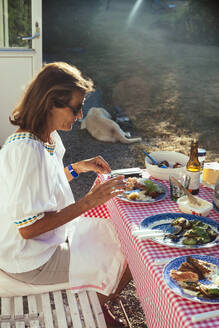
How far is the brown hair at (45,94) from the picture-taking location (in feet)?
6.19

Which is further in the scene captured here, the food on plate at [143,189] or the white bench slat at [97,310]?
the food on plate at [143,189]

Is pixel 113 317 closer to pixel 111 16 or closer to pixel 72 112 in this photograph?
pixel 72 112

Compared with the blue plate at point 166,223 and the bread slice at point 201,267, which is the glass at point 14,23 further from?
→ the bread slice at point 201,267

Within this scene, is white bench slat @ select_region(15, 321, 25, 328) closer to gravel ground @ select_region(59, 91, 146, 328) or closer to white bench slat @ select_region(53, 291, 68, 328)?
white bench slat @ select_region(53, 291, 68, 328)

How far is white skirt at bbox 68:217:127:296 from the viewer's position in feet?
6.58

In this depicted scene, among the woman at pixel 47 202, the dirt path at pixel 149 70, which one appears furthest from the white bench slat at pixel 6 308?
the dirt path at pixel 149 70

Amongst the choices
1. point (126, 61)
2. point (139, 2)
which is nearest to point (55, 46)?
point (126, 61)

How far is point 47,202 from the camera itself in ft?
6.01

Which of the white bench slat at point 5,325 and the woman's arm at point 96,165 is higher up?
the woman's arm at point 96,165

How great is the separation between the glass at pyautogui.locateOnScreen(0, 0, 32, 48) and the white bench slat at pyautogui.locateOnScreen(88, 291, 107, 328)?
13.4 feet

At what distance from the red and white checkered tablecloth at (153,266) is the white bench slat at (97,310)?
0.69 ft

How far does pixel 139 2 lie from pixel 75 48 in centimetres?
476

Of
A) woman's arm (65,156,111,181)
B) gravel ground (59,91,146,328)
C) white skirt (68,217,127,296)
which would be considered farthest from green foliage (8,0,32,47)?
white skirt (68,217,127,296)

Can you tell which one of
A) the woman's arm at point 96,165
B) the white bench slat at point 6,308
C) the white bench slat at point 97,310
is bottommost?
the white bench slat at point 6,308
